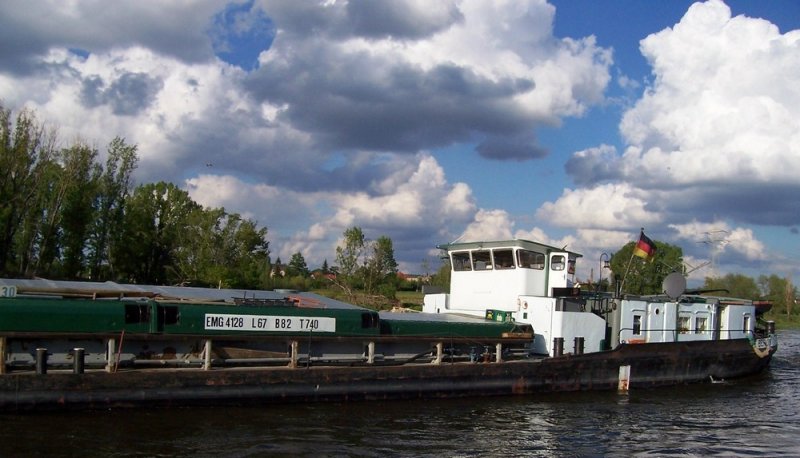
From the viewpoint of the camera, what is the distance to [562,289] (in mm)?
20266

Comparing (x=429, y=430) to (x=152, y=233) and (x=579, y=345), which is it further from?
(x=152, y=233)

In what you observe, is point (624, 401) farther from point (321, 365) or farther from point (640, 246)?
point (321, 365)

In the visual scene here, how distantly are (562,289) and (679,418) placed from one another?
183 inches

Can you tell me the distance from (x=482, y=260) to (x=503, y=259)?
766mm

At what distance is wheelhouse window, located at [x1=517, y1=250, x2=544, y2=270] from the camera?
21.2 meters

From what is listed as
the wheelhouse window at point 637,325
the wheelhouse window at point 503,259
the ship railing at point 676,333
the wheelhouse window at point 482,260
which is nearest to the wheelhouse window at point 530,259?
the wheelhouse window at point 503,259

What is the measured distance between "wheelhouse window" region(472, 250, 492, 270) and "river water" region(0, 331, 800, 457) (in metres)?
4.76

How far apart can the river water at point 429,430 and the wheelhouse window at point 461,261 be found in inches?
207

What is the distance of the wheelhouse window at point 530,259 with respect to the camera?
21.2m

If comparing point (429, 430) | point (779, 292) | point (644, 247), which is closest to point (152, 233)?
point (644, 247)

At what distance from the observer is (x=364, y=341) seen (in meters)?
16.9

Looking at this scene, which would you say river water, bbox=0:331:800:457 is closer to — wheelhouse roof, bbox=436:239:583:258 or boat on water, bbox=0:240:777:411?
boat on water, bbox=0:240:777:411

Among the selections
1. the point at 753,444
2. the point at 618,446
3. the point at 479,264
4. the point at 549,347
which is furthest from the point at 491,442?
the point at 479,264

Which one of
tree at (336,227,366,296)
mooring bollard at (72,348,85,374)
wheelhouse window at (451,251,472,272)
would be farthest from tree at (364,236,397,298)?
mooring bollard at (72,348,85,374)
